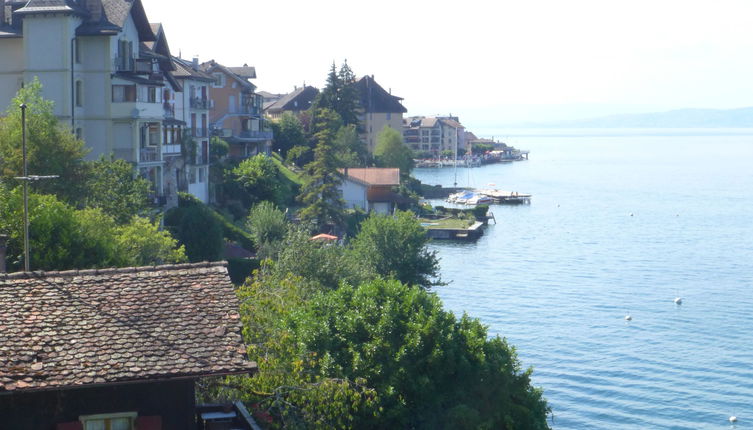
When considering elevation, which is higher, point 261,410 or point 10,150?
point 10,150

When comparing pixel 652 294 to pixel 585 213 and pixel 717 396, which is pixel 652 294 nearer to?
pixel 717 396

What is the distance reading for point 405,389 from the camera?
2238cm

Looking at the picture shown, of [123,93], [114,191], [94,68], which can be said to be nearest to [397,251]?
[123,93]

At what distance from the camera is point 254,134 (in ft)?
277

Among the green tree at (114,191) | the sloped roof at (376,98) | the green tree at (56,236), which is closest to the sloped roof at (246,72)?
the sloped roof at (376,98)

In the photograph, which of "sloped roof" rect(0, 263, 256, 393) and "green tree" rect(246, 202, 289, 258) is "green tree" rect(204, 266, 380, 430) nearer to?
"sloped roof" rect(0, 263, 256, 393)

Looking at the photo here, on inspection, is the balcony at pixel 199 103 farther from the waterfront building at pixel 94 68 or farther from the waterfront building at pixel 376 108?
the waterfront building at pixel 376 108

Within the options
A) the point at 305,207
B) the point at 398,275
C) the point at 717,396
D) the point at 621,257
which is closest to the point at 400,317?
the point at 717,396

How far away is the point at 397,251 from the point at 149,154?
1362cm

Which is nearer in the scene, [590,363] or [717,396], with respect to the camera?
[717,396]

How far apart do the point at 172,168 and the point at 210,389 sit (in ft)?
132

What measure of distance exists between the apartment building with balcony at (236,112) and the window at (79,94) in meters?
31.5

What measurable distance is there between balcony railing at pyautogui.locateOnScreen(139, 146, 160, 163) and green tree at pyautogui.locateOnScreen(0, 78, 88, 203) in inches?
463

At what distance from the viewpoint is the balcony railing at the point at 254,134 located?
8312 cm
